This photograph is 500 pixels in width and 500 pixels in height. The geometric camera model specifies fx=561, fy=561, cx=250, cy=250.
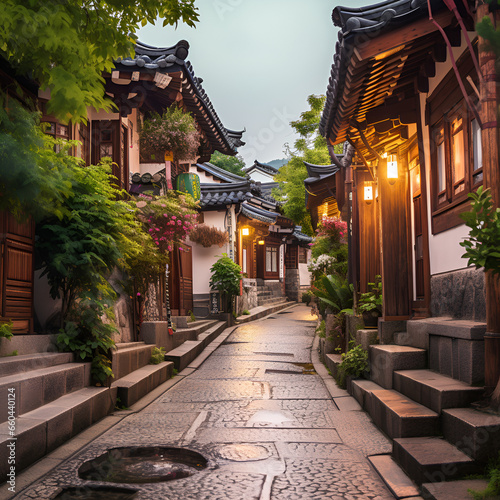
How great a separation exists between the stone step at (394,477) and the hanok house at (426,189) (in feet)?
0.29

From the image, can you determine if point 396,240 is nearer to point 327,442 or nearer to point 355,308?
point 355,308

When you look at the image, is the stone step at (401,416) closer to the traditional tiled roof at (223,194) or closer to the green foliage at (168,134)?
the green foliage at (168,134)

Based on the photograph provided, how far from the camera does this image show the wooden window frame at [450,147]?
7.18 m

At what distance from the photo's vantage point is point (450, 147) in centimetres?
810

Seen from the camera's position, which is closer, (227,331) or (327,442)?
(327,442)

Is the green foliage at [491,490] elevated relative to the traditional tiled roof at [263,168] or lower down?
lower down

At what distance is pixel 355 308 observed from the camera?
39.0 feet

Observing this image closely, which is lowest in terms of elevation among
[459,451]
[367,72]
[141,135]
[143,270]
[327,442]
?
[327,442]

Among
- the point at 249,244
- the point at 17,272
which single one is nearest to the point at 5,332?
the point at 17,272

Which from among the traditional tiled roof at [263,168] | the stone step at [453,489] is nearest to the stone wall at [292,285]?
the traditional tiled roof at [263,168]

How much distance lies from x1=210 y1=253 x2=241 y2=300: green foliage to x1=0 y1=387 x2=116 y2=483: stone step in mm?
13858

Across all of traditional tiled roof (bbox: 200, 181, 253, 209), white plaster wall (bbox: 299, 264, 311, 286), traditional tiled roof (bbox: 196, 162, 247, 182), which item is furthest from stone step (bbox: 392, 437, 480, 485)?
white plaster wall (bbox: 299, 264, 311, 286)

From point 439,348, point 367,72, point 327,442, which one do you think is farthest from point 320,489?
point 367,72

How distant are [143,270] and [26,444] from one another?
601cm
